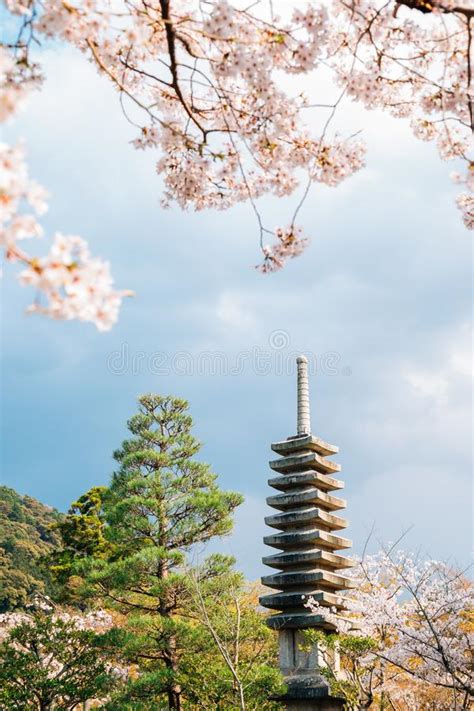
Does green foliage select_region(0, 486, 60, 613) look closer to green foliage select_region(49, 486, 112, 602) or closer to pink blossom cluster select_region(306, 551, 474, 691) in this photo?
green foliage select_region(49, 486, 112, 602)

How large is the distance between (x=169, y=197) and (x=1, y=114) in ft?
9.50

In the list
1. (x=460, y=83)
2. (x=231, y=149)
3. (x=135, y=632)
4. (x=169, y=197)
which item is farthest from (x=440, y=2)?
(x=135, y=632)

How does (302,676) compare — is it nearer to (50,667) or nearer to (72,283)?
(50,667)

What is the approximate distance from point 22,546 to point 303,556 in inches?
781

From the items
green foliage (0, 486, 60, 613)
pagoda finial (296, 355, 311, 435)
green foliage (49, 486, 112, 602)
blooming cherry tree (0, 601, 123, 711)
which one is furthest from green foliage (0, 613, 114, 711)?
green foliage (0, 486, 60, 613)

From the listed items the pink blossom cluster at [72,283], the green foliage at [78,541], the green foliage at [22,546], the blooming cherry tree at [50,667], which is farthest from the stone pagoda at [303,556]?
the pink blossom cluster at [72,283]

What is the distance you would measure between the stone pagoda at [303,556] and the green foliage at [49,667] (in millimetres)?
3852

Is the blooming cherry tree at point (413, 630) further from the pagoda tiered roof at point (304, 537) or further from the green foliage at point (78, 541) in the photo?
the green foliage at point (78, 541)

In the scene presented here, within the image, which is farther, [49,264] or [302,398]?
[302,398]

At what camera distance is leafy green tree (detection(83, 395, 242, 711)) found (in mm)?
12391

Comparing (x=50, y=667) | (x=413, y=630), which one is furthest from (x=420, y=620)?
(x=50, y=667)

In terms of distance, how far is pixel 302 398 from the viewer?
18703 millimetres

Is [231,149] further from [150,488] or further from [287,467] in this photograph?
[287,467]

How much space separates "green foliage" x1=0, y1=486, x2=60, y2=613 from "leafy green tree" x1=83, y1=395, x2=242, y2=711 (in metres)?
10.5
